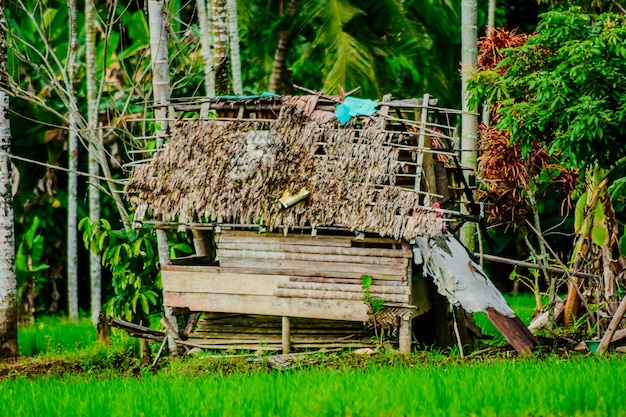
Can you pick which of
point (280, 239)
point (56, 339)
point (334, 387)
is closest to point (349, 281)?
point (280, 239)

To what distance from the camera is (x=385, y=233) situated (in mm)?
9180

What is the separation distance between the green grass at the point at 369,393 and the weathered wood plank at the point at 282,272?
0.95m

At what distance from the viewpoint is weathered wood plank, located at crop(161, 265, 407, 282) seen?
9.47 metres

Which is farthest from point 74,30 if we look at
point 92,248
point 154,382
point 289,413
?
point 289,413

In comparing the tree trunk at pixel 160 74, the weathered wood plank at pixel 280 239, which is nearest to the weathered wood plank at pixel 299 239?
the weathered wood plank at pixel 280 239

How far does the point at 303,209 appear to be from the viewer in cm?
948

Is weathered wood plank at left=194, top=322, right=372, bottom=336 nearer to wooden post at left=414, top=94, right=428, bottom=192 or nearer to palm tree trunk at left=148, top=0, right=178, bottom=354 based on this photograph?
palm tree trunk at left=148, top=0, right=178, bottom=354

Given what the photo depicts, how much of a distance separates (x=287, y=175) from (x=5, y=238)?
3602 millimetres

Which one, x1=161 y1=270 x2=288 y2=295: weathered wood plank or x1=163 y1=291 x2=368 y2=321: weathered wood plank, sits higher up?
x1=161 y1=270 x2=288 y2=295: weathered wood plank

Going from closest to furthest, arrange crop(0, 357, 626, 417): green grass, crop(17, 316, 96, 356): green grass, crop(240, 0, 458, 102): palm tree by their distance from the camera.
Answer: crop(0, 357, 626, 417): green grass, crop(17, 316, 96, 356): green grass, crop(240, 0, 458, 102): palm tree

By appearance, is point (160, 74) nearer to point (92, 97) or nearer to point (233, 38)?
point (233, 38)

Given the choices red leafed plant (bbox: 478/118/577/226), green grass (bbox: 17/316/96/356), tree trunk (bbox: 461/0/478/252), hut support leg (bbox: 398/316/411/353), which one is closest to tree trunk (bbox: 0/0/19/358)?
green grass (bbox: 17/316/96/356)

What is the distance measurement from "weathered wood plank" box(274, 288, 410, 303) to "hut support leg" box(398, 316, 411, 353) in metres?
0.21

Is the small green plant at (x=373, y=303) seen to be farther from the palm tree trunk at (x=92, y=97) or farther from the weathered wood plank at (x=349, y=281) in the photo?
the palm tree trunk at (x=92, y=97)
